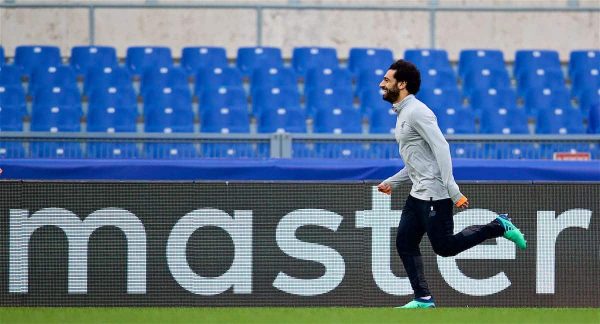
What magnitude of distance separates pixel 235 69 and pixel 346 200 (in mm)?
7059

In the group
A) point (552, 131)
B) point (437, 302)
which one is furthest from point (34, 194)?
point (552, 131)

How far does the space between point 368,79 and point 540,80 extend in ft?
8.22

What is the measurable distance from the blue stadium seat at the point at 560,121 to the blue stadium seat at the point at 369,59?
7.35 ft

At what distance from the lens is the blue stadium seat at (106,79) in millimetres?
15594

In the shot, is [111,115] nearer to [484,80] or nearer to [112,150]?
[112,150]

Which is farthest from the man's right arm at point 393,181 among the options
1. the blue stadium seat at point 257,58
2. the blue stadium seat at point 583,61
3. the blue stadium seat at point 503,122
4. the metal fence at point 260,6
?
the blue stadium seat at point 583,61

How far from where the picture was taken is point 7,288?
906 centimetres

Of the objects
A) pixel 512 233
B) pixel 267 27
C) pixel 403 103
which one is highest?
pixel 267 27

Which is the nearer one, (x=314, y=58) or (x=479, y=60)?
(x=314, y=58)

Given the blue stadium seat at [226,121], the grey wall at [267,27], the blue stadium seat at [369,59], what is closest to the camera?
the blue stadium seat at [226,121]

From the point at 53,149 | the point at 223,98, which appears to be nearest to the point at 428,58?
the point at 223,98

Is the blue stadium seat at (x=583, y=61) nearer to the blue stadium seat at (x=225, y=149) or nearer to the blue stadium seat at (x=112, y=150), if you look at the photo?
the blue stadium seat at (x=225, y=149)

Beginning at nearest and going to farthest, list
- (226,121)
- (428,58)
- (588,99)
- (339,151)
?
(339,151) < (226,121) < (588,99) < (428,58)

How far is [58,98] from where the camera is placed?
1538 centimetres
